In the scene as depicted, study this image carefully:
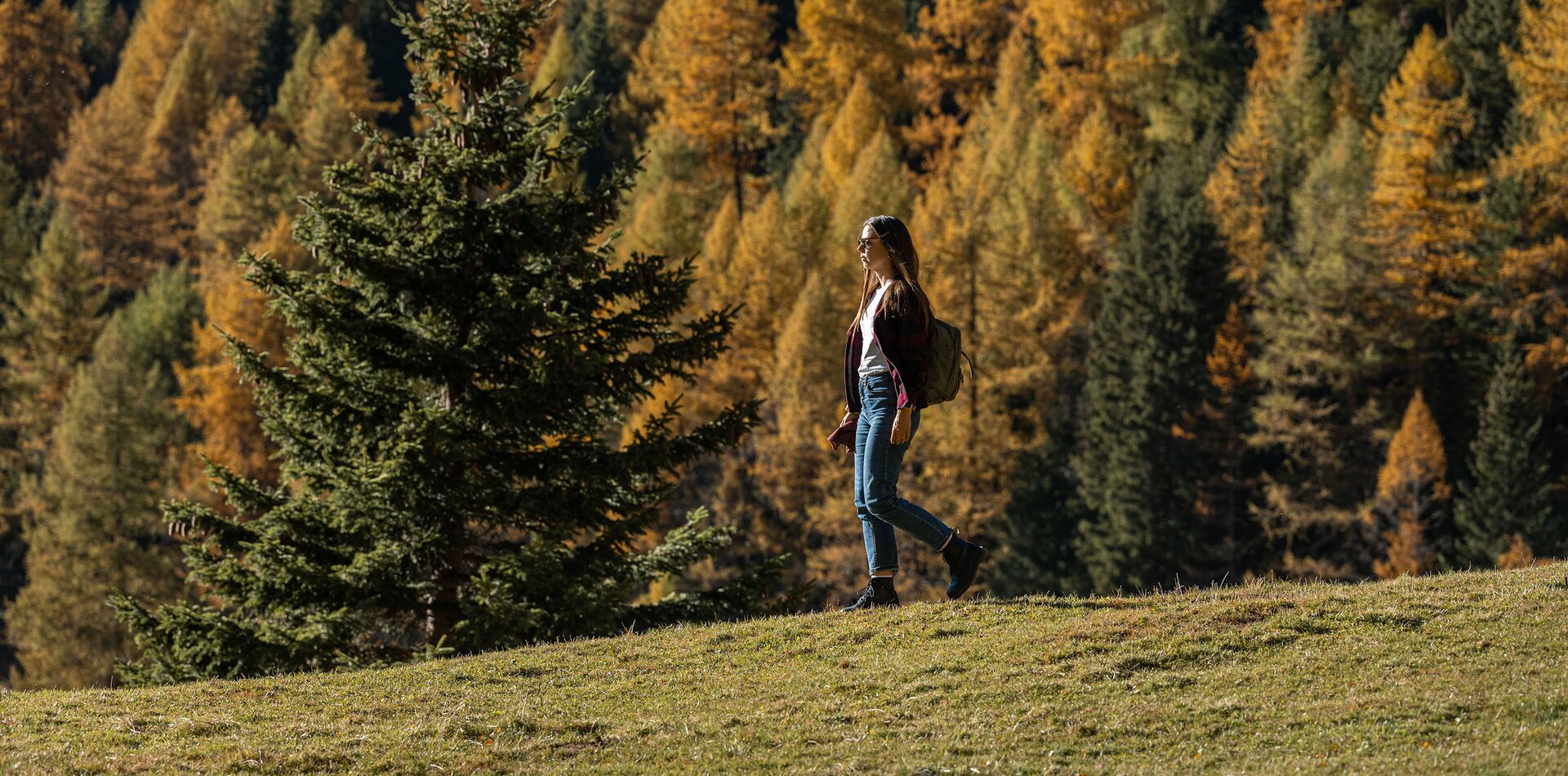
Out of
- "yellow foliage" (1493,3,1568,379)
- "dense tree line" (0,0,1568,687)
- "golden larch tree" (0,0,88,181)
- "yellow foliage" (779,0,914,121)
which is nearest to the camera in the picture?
"dense tree line" (0,0,1568,687)

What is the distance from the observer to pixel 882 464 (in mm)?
10609

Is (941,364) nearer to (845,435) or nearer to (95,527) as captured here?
(845,435)

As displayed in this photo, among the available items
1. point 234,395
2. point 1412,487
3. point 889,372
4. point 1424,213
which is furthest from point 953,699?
point 234,395

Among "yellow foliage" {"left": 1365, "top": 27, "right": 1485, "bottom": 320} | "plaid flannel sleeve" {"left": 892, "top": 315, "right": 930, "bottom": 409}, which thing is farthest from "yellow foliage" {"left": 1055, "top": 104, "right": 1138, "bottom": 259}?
"plaid flannel sleeve" {"left": 892, "top": 315, "right": 930, "bottom": 409}

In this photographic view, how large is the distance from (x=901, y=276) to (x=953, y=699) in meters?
2.97

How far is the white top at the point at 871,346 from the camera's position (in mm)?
10544

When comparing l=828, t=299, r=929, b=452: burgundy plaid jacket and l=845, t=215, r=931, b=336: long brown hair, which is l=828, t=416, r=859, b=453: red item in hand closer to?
l=828, t=299, r=929, b=452: burgundy plaid jacket

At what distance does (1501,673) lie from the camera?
9.12m

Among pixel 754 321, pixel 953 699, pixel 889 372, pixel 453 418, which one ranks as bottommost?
pixel 953 699

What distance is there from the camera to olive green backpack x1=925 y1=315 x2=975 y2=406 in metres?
10.6

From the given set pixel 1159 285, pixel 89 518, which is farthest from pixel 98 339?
pixel 1159 285

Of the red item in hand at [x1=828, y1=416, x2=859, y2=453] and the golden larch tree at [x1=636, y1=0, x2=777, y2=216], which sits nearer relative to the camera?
the red item in hand at [x1=828, y1=416, x2=859, y2=453]

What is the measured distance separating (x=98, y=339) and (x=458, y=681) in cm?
6392

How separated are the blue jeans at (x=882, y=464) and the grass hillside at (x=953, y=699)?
2.52 feet
